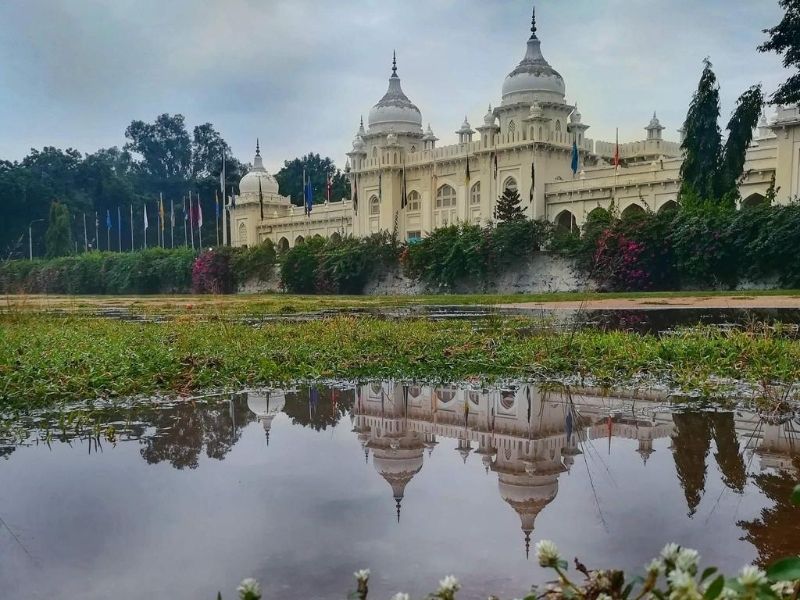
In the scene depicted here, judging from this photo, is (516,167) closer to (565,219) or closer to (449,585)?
(565,219)

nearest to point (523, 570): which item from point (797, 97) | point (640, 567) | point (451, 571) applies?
point (451, 571)

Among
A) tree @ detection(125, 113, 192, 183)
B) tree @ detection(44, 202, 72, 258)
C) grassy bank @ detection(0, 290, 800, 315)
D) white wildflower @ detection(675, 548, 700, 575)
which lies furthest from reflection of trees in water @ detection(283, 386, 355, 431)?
tree @ detection(125, 113, 192, 183)

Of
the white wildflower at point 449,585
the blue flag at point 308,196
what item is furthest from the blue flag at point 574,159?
the white wildflower at point 449,585

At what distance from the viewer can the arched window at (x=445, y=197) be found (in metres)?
39.2

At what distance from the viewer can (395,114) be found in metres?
42.6

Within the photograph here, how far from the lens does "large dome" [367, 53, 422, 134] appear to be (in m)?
42.6

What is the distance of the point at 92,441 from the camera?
3.94 metres

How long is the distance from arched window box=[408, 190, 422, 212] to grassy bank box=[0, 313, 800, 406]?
1296 inches

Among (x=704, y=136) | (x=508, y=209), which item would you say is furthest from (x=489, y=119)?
(x=704, y=136)

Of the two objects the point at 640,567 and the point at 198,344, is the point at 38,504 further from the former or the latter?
the point at 198,344

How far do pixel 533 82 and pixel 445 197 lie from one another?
23.3ft

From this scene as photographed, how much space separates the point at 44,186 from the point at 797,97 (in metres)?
55.7

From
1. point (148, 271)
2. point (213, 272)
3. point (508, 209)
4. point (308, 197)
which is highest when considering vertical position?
point (308, 197)

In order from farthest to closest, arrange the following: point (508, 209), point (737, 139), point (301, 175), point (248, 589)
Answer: point (301, 175) → point (508, 209) → point (737, 139) → point (248, 589)
